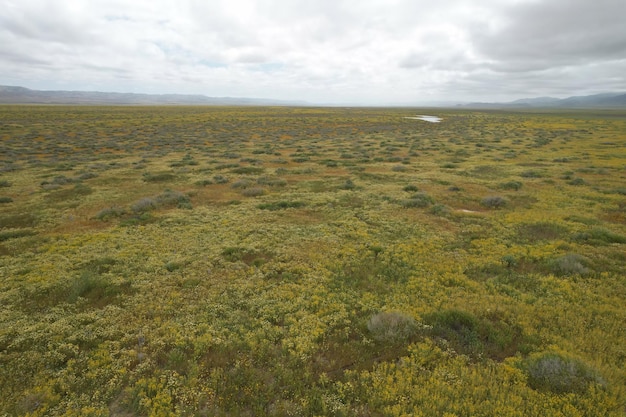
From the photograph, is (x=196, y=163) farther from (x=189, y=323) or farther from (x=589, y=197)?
(x=589, y=197)

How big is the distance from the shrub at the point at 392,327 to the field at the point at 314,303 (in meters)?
0.04

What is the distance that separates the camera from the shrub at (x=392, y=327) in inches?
322

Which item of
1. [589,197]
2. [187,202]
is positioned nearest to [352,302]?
[187,202]

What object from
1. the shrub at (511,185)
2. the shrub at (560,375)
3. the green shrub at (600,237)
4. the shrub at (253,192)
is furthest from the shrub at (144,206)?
the shrub at (511,185)

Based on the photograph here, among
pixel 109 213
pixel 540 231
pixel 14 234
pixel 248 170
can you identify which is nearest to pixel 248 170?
pixel 248 170

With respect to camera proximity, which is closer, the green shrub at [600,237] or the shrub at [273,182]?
the green shrub at [600,237]

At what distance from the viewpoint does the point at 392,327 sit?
330 inches

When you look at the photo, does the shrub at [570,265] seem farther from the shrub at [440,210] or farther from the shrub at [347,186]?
the shrub at [347,186]

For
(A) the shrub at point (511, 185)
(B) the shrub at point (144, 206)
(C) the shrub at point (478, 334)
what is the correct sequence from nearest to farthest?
1. (C) the shrub at point (478, 334)
2. (B) the shrub at point (144, 206)
3. (A) the shrub at point (511, 185)

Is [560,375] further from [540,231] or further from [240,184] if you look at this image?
[240,184]

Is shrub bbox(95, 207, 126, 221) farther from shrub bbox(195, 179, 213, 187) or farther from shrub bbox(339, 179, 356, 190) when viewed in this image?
shrub bbox(339, 179, 356, 190)

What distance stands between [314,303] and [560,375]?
598 cm

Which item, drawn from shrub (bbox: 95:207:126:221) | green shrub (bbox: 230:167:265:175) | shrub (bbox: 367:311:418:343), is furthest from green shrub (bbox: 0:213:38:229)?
shrub (bbox: 367:311:418:343)

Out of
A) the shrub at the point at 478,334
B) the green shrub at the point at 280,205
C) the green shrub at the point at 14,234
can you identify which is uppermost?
the green shrub at the point at 280,205
